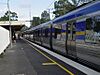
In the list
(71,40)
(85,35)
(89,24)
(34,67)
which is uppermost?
(89,24)

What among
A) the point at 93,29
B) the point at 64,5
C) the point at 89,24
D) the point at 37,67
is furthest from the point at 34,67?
the point at 64,5

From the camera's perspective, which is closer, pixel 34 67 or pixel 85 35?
pixel 85 35

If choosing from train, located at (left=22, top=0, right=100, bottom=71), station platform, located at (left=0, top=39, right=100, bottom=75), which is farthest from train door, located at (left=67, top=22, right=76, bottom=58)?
station platform, located at (left=0, top=39, right=100, bottom=75)

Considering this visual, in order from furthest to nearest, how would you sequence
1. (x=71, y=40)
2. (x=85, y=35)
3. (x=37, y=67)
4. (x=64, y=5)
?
(x=64, y=5) → (x=71, y=40) → (x=37, y=67) → (x=85, y=35)

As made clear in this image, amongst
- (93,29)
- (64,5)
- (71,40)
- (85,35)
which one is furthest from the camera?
(64,5)

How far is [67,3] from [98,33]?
89213mm

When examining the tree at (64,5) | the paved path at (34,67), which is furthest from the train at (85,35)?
the tree at (64,5)

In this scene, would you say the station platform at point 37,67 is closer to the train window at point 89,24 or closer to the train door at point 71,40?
the train door at point 71,40

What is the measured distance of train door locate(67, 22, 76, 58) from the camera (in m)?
18.1

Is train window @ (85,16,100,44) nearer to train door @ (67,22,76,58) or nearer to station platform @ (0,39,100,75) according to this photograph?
station platform @ (0,39,100,75)

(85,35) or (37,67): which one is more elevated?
(85,35)

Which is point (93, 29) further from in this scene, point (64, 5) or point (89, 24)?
point (64, 5)

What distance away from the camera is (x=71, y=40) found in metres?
18.8

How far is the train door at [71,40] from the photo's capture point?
714 inches
